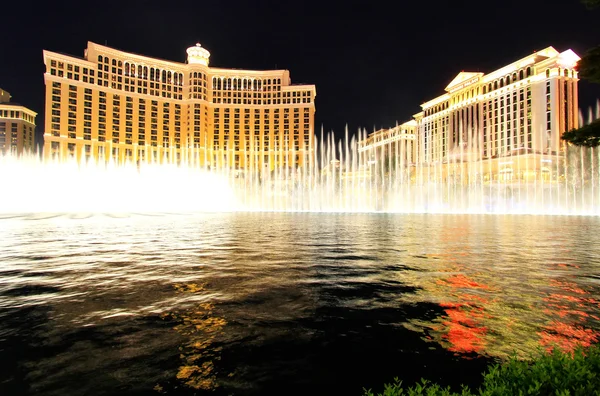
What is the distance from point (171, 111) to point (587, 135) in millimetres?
130366

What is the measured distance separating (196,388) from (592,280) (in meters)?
8.33

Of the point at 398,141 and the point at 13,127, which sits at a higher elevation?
the point at 13,127

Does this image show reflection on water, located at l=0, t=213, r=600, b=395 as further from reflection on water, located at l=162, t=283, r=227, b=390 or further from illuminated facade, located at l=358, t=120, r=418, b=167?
illuminated facade, located at l=358, t=120, r=418, b=167

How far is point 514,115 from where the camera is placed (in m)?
102

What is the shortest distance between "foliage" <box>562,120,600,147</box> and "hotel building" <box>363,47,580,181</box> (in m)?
76.0

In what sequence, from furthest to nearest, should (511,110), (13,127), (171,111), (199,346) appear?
1. (13,127)
2. (171,111)
3. (511,110)
4. (199,346)

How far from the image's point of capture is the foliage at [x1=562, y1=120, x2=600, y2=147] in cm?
858

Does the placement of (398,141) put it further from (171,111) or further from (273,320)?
(273,320)

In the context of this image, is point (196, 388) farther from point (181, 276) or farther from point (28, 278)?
point (28, 278)

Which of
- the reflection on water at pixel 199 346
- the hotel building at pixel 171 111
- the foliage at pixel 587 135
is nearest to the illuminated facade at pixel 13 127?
the hotel building at pixel 171 111

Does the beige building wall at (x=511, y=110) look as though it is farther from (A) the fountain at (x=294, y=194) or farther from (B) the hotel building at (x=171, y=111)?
(B) the hotel building at (x=171, y=111)

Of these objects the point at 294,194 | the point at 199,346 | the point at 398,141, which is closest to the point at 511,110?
the point at 398,141

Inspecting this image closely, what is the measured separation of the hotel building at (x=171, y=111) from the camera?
108 m

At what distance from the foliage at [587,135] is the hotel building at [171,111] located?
109 m
